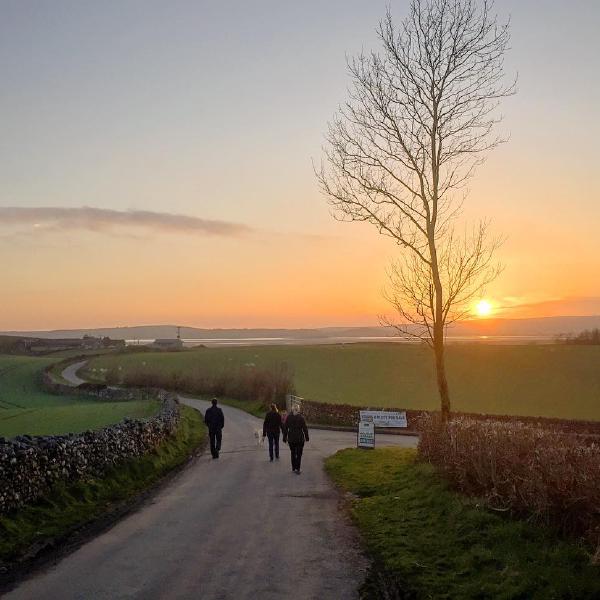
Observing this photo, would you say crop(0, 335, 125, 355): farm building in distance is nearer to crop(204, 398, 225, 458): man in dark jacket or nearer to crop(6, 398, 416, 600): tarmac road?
crop(204, 398, 225, 458): man in dark jacket

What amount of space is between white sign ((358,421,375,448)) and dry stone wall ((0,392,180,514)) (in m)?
7.84

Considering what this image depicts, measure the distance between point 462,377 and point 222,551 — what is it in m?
62.5

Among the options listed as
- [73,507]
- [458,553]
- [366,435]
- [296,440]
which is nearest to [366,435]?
[366,435]

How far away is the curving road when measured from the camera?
30.2ft

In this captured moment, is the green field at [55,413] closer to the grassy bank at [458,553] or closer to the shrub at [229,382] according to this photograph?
the shrub at [229,382]

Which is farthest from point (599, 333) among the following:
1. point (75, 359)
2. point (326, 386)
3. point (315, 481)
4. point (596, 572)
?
point (596, 572)

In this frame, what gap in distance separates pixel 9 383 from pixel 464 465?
236ft

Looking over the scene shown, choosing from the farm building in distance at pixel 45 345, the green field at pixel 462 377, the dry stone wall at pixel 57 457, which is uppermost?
the farm building in distance at pixel 45 345

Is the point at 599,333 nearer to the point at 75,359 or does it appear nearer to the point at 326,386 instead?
the point at 326,386

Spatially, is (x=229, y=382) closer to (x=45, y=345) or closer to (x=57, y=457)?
(x=57, y=457)

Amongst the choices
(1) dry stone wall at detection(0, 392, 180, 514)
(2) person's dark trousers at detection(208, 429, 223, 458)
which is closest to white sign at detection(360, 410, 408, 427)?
(2) person's dark trousers at detection(208, 429, 223, 458)

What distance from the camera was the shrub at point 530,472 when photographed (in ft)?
32.1

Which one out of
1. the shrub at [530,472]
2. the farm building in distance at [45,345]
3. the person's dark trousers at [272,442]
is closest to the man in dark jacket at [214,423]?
the person's dark trousers at [272,442]

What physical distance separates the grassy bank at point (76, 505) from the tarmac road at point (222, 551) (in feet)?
2.80
